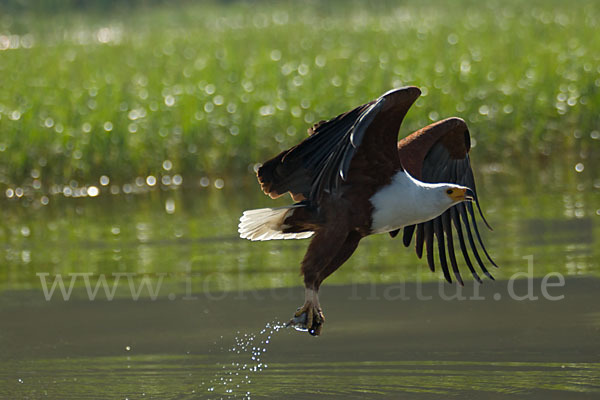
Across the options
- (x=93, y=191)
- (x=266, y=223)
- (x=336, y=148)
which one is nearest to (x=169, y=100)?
(x=93, y=191)

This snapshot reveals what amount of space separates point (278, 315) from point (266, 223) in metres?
1.50

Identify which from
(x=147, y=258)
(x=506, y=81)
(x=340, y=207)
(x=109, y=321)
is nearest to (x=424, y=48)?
(x=506, y=81)

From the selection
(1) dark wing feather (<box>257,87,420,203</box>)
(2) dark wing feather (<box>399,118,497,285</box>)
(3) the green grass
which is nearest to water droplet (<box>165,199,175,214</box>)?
(3) the green grass

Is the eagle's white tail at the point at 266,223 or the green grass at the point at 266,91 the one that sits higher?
the green grass at the point at 266,91

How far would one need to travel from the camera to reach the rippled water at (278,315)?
579 cm

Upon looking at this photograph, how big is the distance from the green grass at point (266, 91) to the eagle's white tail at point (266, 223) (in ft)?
23.0

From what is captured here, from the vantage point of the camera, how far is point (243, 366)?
6.10 meters

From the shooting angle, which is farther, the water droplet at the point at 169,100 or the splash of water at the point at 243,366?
the water droplet at the point at 169,100

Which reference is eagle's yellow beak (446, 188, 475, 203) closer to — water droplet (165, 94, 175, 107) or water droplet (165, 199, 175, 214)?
water droplet (165, 199, 175, 214)

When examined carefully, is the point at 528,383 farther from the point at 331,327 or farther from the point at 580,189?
the point at 580,189

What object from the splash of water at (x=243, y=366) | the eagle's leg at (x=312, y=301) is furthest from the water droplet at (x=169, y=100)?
the eagle's leg at (x=312, y=301)

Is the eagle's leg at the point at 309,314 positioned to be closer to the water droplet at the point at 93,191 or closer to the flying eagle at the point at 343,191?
the flying eagle at the point at 343,191

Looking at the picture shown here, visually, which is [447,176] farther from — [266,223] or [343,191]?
[266,223]

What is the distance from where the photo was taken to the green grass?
12.9 m
